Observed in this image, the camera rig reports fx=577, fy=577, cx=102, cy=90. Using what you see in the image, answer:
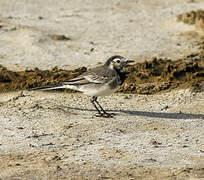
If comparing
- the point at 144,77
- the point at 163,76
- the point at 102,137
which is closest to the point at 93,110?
the point at 102,137

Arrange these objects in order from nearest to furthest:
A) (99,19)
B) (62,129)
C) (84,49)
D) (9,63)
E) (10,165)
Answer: (10,165)
(62,129)
(9,63)
(84,49)
(99,19)

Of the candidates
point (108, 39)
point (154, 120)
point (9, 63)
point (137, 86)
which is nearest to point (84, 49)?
point (108, 39)

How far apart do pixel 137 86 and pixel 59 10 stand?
613 centimetres

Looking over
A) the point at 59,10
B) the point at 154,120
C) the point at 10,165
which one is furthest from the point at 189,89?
the point at 59,10

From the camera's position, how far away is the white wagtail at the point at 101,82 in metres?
8.67

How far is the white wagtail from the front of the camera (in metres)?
8.67

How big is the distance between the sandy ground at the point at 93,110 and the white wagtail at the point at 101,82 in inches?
14.1

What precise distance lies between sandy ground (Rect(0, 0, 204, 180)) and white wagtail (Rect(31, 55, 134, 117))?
36 centimetres

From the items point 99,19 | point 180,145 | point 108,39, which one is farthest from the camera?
point 99,19

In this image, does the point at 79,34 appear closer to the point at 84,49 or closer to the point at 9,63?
the point at 84,49

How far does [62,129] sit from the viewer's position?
8.02m

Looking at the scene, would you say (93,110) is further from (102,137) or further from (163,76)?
(163,76)

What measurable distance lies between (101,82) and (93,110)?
23.8 inches

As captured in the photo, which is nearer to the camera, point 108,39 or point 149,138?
point 149,138
